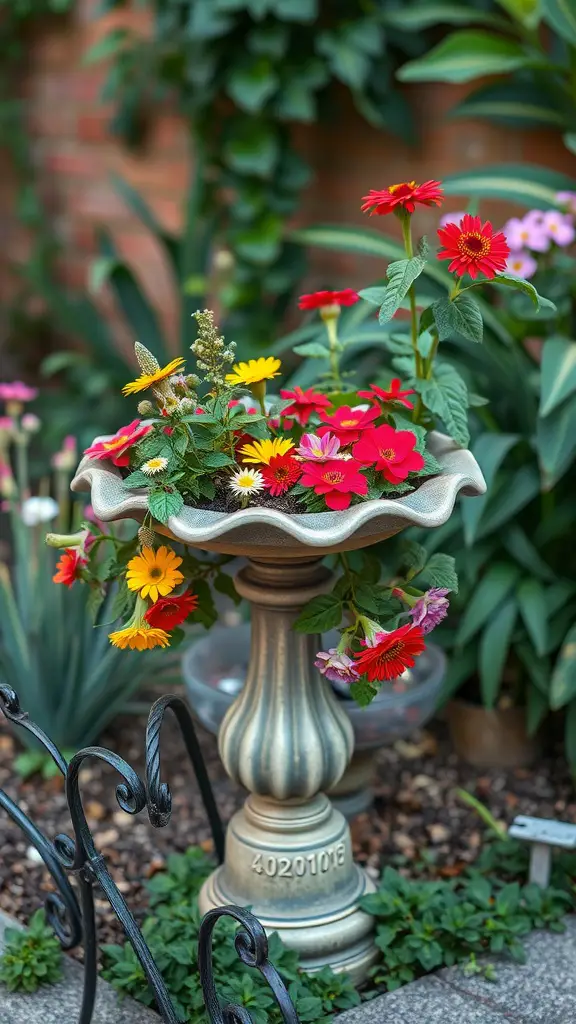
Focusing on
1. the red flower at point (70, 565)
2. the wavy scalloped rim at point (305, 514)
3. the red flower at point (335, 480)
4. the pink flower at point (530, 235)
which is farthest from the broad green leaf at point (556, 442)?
the red flower at point (70, 565)

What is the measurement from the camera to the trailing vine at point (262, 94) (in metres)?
3.10

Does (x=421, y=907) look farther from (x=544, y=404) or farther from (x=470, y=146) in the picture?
(x=470, y=146)

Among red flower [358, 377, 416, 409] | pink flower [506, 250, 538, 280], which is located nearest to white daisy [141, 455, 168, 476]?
red flower [358, 377, 416, 409]

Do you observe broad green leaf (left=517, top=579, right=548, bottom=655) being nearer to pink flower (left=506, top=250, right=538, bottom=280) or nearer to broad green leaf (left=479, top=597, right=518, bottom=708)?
broad green leaf (left=479, top=597, right=518, bottom=708)

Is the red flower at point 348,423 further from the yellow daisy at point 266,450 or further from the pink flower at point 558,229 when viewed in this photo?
the pink flower at point 558,229

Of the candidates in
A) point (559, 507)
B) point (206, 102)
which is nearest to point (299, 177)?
point (206, 102)

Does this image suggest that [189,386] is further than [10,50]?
No

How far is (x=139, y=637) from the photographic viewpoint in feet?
5.45

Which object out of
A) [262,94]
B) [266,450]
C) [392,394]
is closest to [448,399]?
[392,394]

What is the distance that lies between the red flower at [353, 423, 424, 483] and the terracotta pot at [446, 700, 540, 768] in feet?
3.80

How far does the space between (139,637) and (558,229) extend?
135cm

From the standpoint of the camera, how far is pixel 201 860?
86.7 inches

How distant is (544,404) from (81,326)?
1866mm

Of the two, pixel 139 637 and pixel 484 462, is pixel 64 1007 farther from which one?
pixel 484 462
